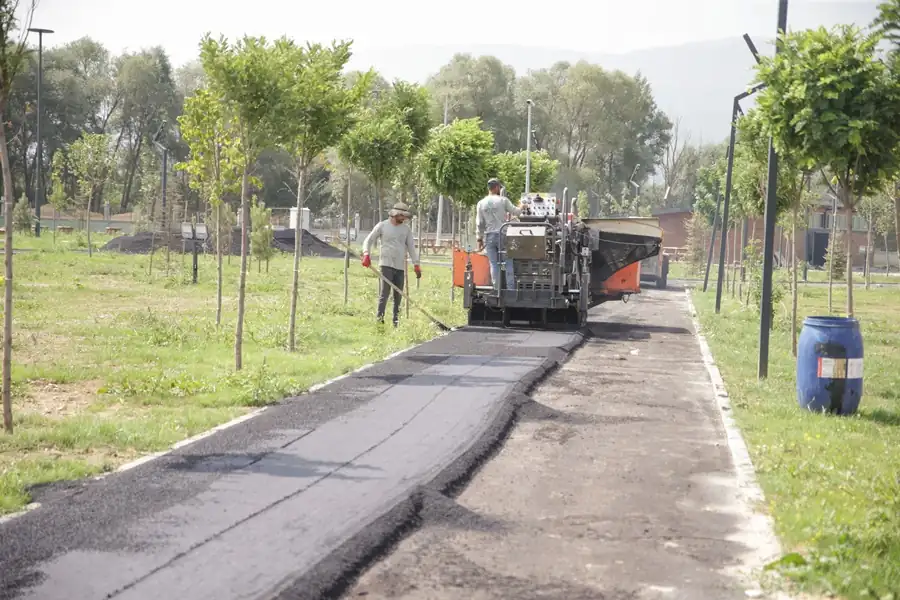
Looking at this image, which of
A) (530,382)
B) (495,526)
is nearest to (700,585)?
(495,526)

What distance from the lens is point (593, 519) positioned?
716 cm

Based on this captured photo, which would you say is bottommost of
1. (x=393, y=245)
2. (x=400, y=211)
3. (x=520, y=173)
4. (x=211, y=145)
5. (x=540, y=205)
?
(x=393, y=245)

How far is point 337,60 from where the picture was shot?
1511 centimetres

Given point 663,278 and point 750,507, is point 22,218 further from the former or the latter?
point 750,507

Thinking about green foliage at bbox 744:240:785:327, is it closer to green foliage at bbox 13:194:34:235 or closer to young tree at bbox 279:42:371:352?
young tree at bbox 279:42:371:352

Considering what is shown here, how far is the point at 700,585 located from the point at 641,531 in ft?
3.42

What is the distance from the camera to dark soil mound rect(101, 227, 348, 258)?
49.2 m

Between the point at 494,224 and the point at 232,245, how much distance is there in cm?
3636

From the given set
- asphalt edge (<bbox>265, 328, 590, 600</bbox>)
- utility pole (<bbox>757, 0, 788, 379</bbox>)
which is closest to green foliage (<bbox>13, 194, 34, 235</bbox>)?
utility pole (<bbox>757, 0, 788, 379</bbox>)

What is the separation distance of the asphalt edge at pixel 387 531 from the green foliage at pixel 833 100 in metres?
4.95

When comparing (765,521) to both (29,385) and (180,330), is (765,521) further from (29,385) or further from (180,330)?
(180,330)

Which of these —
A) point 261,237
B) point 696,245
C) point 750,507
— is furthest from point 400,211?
point 696,245

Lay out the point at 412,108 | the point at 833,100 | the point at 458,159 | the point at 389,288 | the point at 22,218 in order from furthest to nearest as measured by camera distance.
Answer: the point at 22,218
the point at 458,159
the point at 412,108
the point at 389,288
the point at 833,100

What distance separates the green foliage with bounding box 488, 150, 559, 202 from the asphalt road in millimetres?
25949
